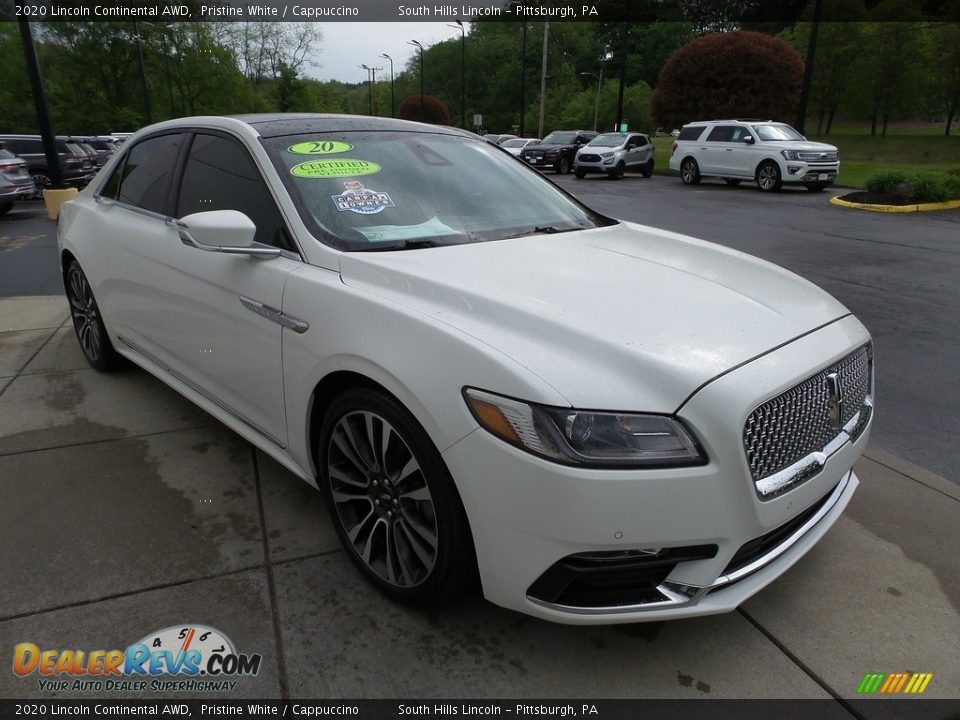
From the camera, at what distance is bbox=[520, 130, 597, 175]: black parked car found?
27.9 metres

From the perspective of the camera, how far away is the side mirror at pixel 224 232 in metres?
2.58

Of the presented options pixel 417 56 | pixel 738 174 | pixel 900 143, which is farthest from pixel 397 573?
pixel 417 56

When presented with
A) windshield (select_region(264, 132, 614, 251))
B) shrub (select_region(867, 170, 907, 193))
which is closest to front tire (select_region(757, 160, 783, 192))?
shrub (select_region(867, 170, 907, 193))

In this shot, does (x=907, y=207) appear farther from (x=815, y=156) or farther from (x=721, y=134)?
(x=721, y=134)

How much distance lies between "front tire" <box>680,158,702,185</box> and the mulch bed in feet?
19.8

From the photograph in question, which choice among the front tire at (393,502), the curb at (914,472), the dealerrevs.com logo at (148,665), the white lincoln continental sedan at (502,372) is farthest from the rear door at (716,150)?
the dealerrevs.com logo at (148,665)

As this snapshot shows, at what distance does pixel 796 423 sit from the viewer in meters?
2.07

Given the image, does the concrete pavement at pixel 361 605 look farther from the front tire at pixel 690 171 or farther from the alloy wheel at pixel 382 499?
the front tire at pixel 690 171

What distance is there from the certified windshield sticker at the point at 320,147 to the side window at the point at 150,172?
1.00m

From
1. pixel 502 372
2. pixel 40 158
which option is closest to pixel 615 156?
pixel 40 158

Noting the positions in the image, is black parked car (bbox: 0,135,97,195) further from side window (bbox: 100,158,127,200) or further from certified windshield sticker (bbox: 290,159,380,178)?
certified windshield sticker (bbox: 290,159,380,178)

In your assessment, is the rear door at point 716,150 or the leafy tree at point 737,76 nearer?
the rear door at point 716,150

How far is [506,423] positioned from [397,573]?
2.73 feet

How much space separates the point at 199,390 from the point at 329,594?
4.60 feet
